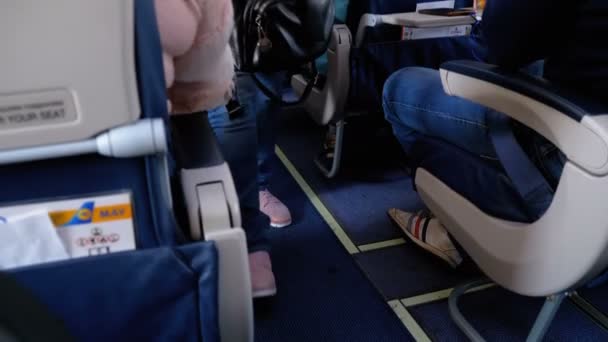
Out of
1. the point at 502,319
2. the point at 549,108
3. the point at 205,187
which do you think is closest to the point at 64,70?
the point at 205,187

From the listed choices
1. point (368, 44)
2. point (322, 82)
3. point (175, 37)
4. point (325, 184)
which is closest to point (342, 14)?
point (368, 44)

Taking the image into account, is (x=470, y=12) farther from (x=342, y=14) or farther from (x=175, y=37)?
(x=175, y=37)

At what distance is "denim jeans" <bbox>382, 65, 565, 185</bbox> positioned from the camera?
1105 mm

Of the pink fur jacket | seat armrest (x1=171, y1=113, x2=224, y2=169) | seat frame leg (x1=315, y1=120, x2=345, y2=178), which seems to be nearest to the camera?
the pink fur jacket

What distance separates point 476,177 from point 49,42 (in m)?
0.97

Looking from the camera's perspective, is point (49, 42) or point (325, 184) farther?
point (325, 184)

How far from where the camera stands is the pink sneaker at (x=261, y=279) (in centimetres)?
145

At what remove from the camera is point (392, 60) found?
1903 mm

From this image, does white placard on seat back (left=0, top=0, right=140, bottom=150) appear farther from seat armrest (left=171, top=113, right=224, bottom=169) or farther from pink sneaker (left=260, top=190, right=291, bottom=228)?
pink sneaker (left=260, top=190, right=291, bottom=228)

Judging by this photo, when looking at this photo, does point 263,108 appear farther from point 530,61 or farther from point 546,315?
point 546,315

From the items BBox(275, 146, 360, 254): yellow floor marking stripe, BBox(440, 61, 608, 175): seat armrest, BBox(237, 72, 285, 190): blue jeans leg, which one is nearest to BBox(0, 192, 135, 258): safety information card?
BBox(440, 61, 608, 175): seat armrest

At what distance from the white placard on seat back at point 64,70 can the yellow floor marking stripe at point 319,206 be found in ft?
4.40

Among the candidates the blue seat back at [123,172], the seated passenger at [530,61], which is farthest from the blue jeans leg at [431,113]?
the blue seat back at [123,172]

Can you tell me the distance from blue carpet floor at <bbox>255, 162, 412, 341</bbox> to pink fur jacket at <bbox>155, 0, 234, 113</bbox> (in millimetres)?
820
